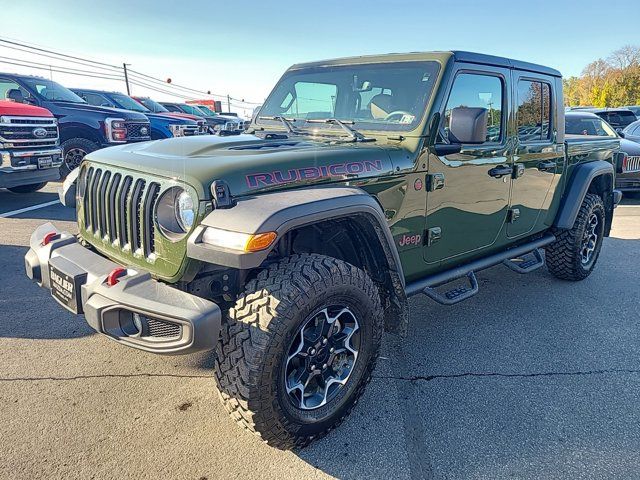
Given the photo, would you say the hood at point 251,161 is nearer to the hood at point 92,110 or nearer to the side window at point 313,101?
the side window at point 313,101

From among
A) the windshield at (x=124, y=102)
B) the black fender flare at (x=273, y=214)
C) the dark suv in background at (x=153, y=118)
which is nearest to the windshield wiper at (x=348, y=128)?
the black fender flare at (x=273, y=214)

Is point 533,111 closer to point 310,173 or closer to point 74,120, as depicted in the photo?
point 310,173

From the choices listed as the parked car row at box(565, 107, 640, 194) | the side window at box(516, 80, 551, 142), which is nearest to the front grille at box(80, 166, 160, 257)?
the side window at box(516, 80, 551, 142)

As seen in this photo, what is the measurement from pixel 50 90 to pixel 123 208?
28.8 feet

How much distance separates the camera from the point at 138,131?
10.5m

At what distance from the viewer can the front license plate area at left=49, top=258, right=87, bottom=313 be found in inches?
94.0

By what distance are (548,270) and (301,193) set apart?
12.0 feet

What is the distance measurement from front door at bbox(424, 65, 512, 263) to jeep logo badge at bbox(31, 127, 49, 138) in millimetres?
6866

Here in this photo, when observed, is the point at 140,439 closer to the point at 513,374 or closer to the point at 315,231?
the point at 315,231

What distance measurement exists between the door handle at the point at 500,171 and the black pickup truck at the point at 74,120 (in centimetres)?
829

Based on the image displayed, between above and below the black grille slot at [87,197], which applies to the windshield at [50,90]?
above

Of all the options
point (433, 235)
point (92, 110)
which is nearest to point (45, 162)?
point (92, 110)

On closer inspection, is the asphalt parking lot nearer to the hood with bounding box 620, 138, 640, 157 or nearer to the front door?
the front door

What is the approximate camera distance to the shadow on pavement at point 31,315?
3.46 metres
